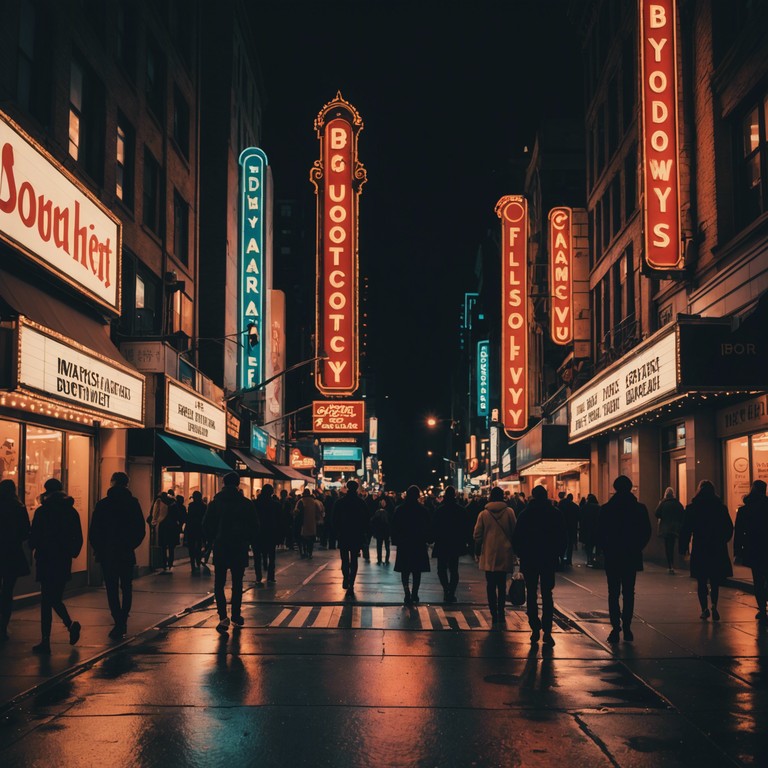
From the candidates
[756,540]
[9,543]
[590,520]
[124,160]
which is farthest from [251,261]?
[9,543]

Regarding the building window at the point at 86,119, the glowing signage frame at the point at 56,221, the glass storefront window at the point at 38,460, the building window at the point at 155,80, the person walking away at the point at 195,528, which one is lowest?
the person walking away at the point at 195,528

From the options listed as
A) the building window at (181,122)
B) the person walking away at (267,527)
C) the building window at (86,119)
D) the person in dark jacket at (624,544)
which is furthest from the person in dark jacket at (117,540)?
the building window at (181,122)

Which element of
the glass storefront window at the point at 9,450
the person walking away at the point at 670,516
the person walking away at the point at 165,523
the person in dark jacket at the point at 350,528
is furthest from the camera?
the person walking away at the point at 165,523

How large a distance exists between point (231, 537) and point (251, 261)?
28.7 m

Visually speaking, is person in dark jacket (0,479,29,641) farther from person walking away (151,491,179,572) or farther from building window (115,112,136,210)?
building window (115,112,136,210)

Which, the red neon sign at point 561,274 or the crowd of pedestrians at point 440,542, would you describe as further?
the red neon sign at point 561,274

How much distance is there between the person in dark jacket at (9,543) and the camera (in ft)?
38.6

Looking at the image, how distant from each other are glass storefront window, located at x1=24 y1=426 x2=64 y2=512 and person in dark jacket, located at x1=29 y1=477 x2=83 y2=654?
433 cm

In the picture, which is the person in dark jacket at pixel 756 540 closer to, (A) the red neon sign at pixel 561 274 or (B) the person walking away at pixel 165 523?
(B) the person walking away at pixel 165 523

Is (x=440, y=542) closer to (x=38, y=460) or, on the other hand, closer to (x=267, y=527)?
(x=267, y=527)

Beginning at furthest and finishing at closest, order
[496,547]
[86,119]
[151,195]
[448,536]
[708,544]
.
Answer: [151,195] → [86,119] → [448,536] → [708,544] → [496,547]

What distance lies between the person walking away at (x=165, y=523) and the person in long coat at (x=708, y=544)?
12239 millimetres

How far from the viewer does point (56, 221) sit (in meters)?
14.8

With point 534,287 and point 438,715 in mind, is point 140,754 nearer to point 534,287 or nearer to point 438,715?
point 438,715
